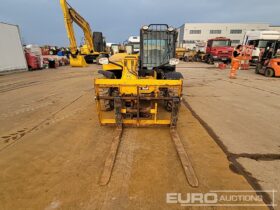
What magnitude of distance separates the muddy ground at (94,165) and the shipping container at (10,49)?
12.2 meters

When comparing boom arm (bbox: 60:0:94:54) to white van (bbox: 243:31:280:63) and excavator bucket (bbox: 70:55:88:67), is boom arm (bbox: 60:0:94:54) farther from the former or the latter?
white van (bbox: 243:31:280:63)

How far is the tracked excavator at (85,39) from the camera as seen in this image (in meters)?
15.6

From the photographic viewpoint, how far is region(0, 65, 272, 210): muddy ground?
2297 mm

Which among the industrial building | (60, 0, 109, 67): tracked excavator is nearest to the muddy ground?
(60, 0, 109, 67): tracked excavator

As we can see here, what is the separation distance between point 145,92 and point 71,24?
14.8 m

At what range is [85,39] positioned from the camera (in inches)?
771

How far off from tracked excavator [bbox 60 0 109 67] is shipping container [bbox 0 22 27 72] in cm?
405

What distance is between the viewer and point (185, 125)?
4484 millimetres

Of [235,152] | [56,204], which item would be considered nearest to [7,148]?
[56,204]

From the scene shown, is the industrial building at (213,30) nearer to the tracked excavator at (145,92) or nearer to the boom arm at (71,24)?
the boom arm at (71,24)

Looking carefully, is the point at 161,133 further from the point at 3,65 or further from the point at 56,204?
the point at 3,65

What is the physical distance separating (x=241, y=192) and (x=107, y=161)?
193cm

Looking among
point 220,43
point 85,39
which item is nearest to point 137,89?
point 85,39

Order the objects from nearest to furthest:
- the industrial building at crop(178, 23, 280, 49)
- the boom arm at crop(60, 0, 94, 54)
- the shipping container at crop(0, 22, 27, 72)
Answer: the shipping container at crop(0, 22, 27, 72)
the boom arm at crop(60, 0, 94, 54)
the industrial building at crop(178, 23, 280, 49)
